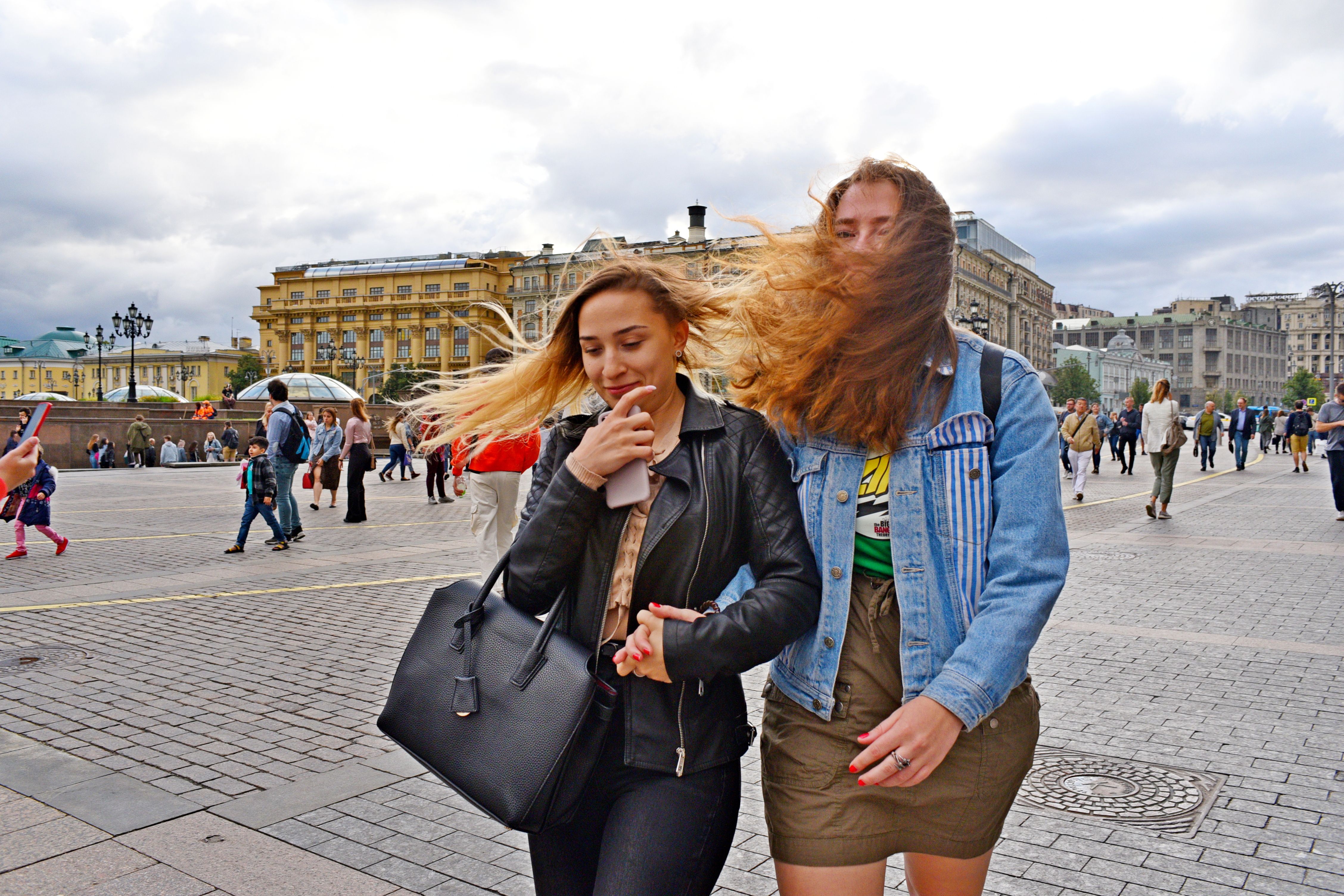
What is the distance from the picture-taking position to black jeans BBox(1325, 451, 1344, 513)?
14.2m

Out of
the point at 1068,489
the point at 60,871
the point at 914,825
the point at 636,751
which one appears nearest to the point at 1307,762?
the point at 914,825

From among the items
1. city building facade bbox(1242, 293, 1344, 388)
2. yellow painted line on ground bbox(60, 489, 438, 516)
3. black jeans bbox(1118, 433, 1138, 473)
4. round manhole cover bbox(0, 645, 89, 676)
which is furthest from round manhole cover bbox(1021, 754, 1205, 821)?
city building facade bbox(1242, 293, 1344, 388)

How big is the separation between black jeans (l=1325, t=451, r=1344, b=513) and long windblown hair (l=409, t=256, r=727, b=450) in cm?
1460

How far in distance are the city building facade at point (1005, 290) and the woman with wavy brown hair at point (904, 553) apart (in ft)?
268

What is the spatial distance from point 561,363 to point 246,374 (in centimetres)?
12738

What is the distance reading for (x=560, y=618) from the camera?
1983 millimetres

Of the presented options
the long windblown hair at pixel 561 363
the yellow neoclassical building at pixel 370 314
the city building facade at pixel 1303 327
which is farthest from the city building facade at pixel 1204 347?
the long windblown hair at pixel 561 363

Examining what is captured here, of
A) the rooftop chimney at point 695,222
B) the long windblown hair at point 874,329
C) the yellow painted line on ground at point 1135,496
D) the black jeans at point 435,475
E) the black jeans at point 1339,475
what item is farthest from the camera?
the rooftop chimney at point 695,222

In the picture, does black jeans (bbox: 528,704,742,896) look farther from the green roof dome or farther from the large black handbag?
the green roof dome

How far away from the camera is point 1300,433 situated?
27.1 meters

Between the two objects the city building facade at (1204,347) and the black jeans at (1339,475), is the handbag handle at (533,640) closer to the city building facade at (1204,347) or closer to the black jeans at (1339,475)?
the black jeans at (1339,475)

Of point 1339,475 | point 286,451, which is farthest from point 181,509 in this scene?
point 1339,475

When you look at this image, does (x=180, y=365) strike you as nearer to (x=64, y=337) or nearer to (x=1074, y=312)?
(x=64, y=337)

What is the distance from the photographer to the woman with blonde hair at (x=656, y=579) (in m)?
1.85
